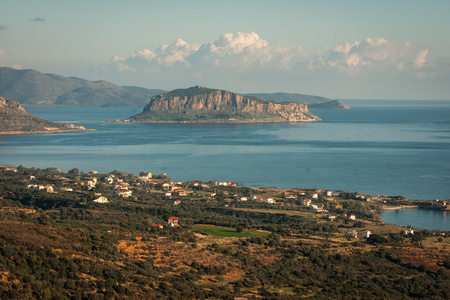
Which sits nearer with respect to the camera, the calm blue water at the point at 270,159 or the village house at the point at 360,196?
the village house at the point at 360,196

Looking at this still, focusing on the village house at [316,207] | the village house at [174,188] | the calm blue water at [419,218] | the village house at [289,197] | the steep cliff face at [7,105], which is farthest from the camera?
the steep cliff face at [7,105]

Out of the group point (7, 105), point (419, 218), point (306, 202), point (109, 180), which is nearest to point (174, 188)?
point (109, 180)

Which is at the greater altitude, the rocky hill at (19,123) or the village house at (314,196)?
the rocky hill at (19,123)

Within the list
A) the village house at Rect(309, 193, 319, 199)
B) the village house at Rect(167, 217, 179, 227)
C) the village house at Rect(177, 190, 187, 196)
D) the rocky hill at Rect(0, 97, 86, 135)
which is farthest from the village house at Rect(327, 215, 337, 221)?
the rocky hill at Rect(0, 97, 86, 135)

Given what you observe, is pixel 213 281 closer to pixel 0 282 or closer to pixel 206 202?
pixel 0 282

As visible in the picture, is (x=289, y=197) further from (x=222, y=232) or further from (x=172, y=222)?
(x=222, y=232)

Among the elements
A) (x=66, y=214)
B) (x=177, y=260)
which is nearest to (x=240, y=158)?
(x=66, y=214)

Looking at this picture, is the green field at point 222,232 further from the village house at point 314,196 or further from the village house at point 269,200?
the village house at point 314,196

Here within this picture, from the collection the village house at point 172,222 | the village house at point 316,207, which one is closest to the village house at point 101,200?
the village house at point 172,222

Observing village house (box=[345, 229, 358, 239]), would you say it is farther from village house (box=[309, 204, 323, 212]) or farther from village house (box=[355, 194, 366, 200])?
village house (box=[355, 194, 366, 200])
